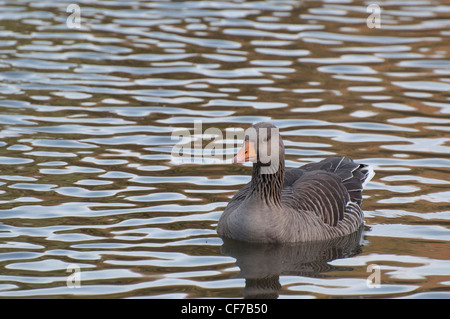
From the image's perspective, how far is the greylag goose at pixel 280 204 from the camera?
10.4 meters

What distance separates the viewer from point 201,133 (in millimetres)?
14734

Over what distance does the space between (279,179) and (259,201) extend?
43cm

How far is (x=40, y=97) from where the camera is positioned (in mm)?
16344

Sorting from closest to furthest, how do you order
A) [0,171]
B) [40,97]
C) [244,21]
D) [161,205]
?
[161,205], [0,171], [40,97], [244,21]

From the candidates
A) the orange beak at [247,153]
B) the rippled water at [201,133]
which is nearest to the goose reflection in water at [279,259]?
the rippled water at [201,133]

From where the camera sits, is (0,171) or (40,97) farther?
(40,97)

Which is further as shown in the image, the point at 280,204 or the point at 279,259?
the point at 280,204

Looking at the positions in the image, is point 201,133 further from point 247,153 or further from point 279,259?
point 279,259

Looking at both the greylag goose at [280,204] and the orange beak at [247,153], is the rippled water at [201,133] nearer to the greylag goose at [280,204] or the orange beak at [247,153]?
the greylag goose at [280,204]

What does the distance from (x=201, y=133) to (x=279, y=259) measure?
5016mm

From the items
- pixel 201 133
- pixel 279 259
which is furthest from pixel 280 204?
pixel 201 133
